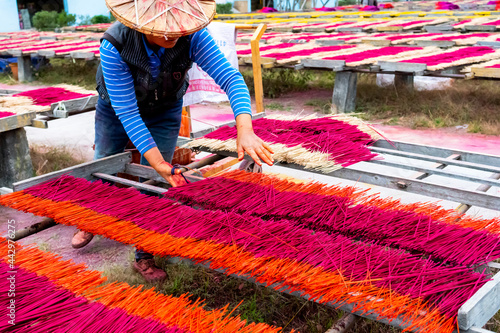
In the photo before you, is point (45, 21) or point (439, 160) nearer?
point (439, 160)

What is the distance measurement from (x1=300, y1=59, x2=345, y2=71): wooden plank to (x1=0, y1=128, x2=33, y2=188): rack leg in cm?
398

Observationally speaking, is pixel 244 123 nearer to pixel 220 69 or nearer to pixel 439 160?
pixel 220 69

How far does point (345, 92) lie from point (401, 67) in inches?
35.9

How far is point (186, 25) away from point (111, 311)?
1.06 metres

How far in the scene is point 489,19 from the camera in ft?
35.7

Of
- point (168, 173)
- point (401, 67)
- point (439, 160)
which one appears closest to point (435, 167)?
point (439, 160)

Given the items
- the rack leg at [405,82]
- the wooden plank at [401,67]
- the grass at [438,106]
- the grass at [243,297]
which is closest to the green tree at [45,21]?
the grass at [438,106]

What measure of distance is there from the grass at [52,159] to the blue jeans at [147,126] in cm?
184

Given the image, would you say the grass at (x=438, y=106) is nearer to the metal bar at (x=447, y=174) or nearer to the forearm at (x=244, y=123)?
the metal bar at (x=447, y=174)

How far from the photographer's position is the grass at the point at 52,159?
4.28 m

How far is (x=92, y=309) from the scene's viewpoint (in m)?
1.37

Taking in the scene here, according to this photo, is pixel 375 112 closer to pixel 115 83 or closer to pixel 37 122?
pixel 37 122

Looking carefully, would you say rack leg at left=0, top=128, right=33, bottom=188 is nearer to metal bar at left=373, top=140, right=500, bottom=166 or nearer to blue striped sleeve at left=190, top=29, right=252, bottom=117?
blue striped sleeve at left=190, top=29, right=252, bottom=117

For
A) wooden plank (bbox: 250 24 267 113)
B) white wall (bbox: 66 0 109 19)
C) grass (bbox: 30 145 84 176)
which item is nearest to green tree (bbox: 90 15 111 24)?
white wall (bbox: 66 0 109 19)
